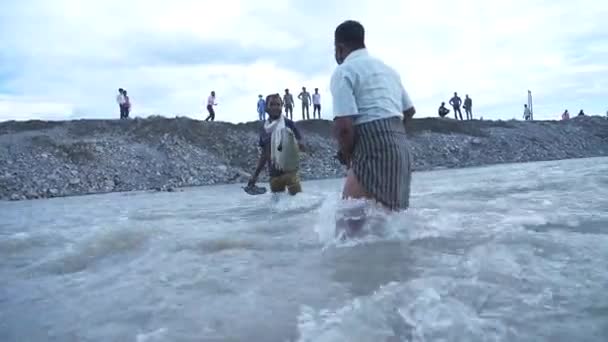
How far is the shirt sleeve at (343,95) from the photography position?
3.38m

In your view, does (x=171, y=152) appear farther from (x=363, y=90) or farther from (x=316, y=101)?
(x=363, y=90)

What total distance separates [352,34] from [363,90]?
450mm

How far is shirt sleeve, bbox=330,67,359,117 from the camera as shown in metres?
3.38

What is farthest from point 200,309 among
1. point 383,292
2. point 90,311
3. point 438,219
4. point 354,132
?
point 438,219

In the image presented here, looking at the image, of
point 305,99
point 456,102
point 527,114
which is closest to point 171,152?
point 305,99

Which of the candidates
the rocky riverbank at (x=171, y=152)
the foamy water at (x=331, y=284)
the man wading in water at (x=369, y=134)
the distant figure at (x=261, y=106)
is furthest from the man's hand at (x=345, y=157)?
the distant figure at (x=261, y=106)

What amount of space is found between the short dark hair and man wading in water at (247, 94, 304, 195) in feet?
11.0

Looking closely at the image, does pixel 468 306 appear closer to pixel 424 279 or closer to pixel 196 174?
pixel 424 279

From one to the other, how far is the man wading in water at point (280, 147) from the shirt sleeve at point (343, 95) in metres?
3.56

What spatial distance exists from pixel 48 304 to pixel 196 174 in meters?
19.1

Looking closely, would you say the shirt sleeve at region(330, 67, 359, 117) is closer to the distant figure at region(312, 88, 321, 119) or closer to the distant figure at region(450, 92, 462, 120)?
the distant figure at region(312, 88, 321, 119)

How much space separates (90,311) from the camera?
Result: 2.42m

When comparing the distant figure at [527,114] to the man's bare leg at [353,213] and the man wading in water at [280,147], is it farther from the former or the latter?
the man's bare leg at [353,213]

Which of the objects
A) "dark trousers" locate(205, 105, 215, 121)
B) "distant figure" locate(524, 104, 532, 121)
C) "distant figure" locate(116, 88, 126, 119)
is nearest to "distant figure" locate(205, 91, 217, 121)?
"dark trousers" locate(205, 105, 215, 121)
